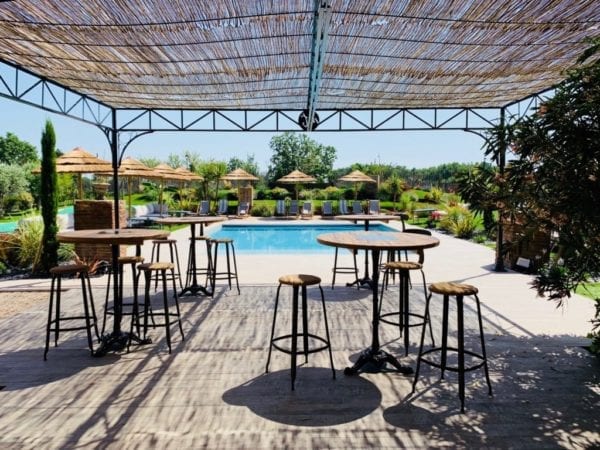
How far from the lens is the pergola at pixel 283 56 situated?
3.58 metres

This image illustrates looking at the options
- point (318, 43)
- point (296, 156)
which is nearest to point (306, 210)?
point (296, 156)

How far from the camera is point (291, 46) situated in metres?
4.50

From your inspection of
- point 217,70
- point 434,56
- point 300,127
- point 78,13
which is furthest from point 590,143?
point 300,127

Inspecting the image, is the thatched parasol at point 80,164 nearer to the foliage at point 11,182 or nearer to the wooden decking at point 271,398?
the wooden decking at point 271,398

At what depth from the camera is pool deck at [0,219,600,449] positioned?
247 centimetres

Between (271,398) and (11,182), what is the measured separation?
26.4 metres

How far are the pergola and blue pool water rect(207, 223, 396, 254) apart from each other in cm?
474

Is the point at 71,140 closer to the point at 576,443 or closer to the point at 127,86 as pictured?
the point at 127,86

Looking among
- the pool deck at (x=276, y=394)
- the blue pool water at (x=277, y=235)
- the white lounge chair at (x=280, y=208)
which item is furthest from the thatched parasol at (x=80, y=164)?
the white lounge chair at (x=280, y=208)

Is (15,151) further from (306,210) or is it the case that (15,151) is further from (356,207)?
(356,207)

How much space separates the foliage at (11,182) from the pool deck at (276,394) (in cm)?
2271

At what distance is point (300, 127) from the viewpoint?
8547 millimetres

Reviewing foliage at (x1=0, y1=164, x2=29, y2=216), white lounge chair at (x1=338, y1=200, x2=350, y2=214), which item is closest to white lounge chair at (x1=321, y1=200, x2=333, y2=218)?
white lounge chair at (x1=338, y1=200, x2=350, y2=214)

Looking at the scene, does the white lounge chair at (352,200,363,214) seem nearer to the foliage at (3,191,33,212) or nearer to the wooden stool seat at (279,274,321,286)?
the foliage at (3,191,33,212)
